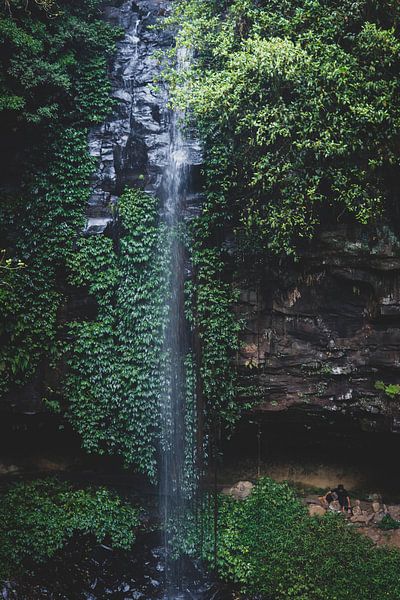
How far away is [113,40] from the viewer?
386 inches

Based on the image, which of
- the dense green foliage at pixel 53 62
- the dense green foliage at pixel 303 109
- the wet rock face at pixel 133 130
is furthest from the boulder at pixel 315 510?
the dense green foliage at pixel 53 62

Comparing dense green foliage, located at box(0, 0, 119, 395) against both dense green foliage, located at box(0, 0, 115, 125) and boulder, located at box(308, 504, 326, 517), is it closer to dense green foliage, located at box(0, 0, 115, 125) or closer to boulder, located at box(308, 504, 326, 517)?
dense green foliage, located at box(0, 0, 115, 125)

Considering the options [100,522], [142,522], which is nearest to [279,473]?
[142,522]

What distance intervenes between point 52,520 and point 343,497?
4874 mm

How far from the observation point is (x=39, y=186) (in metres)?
8.95

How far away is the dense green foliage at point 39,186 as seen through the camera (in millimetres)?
8727

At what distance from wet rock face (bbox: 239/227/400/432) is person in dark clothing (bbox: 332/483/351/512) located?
4.49ft

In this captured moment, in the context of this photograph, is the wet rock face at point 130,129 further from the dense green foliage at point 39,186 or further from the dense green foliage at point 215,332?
the dense green foliage at point 215,332

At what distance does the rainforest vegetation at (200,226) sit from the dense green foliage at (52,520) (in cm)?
3

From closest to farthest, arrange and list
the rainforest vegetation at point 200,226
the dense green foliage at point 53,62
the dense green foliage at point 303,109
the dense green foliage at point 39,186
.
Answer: the dense green foliage at point 303,109
the rainforest vegetation at point 200,226
the dense green foliage at point 53,62
the dense green foliage at point 39,186

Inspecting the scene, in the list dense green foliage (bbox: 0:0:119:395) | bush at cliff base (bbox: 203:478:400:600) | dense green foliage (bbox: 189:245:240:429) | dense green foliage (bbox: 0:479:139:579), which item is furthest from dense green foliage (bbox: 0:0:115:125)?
bush at cliff base (bbox: 203:478:400:600)

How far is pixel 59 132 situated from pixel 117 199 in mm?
1598

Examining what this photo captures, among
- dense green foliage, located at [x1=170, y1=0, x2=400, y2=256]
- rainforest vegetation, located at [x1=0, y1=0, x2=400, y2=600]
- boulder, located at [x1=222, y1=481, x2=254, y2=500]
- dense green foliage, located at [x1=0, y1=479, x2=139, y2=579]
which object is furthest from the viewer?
boulder, located at [x1=222, y1=481, x2=254, y2=500]

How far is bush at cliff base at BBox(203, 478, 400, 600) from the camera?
7.54 m
